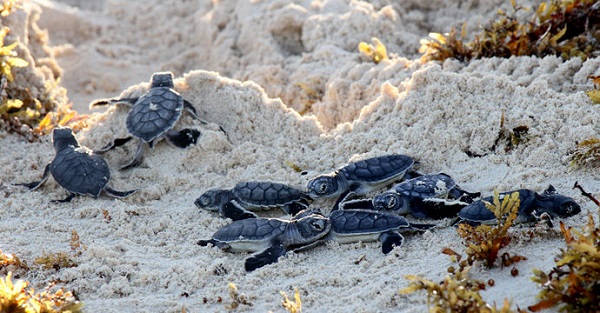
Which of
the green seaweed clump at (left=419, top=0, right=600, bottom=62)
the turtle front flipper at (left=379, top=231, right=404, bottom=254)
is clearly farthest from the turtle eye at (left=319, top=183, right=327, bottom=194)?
the green seaweed clump at (left=419, top=0, right=600, bottom=62)

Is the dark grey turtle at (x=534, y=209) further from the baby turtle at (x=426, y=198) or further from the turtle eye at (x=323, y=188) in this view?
the turtle eye at (x=323, y=188)

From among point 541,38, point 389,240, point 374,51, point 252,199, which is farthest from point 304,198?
point 541,38

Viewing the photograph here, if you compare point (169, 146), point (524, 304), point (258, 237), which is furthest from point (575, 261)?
point (169, 146)

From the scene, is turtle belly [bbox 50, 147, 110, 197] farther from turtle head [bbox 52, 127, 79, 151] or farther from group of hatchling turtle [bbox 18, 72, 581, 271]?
turtle head [bbox 52, 127, 79, 151]

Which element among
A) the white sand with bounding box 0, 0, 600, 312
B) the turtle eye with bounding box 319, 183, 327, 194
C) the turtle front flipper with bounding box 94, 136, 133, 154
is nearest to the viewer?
the white sand with bounding box 0, 0, 600, 312

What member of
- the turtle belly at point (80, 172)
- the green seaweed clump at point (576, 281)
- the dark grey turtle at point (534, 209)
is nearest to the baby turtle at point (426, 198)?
the dark grey turtle at point (534, 209)
